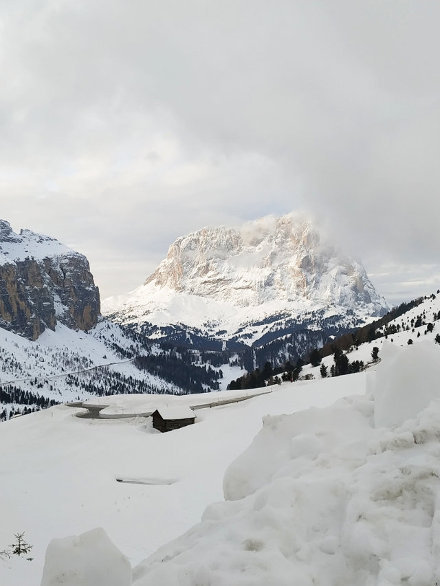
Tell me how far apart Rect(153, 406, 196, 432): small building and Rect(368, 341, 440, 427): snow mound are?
4713 cm

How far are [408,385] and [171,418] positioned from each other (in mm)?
48322

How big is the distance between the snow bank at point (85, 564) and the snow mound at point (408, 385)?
6876mm

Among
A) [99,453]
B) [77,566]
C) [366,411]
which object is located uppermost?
[366,411]

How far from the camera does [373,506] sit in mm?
6199

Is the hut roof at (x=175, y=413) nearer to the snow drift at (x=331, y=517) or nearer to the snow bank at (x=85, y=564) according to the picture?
the snow drift at (x=331, y=517)

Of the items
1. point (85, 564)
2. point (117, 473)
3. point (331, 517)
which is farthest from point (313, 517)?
point (117, 473)

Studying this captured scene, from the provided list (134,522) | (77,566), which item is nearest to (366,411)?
(77,566)

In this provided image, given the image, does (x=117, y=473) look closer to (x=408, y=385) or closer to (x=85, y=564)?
(x=408, y=385)

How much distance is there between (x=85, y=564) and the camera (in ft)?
17.7

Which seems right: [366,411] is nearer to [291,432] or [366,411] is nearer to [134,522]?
[291,432]

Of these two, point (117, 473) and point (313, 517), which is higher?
point (313, 517)

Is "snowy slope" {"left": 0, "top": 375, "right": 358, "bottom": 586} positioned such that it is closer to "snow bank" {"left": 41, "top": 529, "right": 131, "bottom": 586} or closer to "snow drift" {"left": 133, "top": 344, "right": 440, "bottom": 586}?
"snow drift" {"left": 133, "top": 344, "right": 440, "bottom": 586}

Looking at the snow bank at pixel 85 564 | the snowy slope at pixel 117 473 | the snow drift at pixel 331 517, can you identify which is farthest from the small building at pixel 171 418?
the snow bank at pixel 85 564

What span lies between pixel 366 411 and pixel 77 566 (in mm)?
8335
